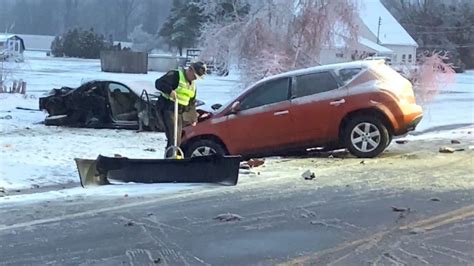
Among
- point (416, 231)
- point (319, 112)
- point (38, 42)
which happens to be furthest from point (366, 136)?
point (38, 42)

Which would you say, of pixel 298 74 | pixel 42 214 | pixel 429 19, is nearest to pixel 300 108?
pixel 298 74

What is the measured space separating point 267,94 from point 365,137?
1.79 m

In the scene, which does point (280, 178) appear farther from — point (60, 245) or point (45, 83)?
point (45, 83)

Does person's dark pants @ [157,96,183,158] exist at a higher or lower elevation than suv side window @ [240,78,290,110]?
lower

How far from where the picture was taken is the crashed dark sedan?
17.2 metres

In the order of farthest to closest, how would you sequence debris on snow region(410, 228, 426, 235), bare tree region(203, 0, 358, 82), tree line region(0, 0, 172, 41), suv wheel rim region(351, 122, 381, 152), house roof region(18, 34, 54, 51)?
tree line region(0, 0, 172, 41)
house roof region(18, 34, 54, 51)
bare tree region(203, 0, 358, 82)
suv wheel rim region(351, 122, 381, 152)
debris on snow region(410, 228, 426, 235)

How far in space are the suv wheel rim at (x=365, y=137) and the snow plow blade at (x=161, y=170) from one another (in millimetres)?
2998

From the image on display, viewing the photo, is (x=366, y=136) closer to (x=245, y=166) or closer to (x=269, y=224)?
(x=245, y=166)

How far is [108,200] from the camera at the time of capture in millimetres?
9164

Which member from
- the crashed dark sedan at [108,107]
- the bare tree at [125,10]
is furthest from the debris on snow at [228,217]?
the bare tree at [125,10]

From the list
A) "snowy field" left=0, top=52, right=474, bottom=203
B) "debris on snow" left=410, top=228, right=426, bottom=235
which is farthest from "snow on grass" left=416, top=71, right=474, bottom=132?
"debris on snow" left=410, top=228, right=426, bottom=235

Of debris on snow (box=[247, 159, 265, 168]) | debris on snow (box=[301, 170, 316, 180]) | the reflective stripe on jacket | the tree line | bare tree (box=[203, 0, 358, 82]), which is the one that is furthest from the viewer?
the tree line

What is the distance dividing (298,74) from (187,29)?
43.4m

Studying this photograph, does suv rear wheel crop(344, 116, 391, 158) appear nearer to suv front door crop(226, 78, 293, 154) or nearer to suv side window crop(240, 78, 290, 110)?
suv front door crop(226, 78, 293, 154)
